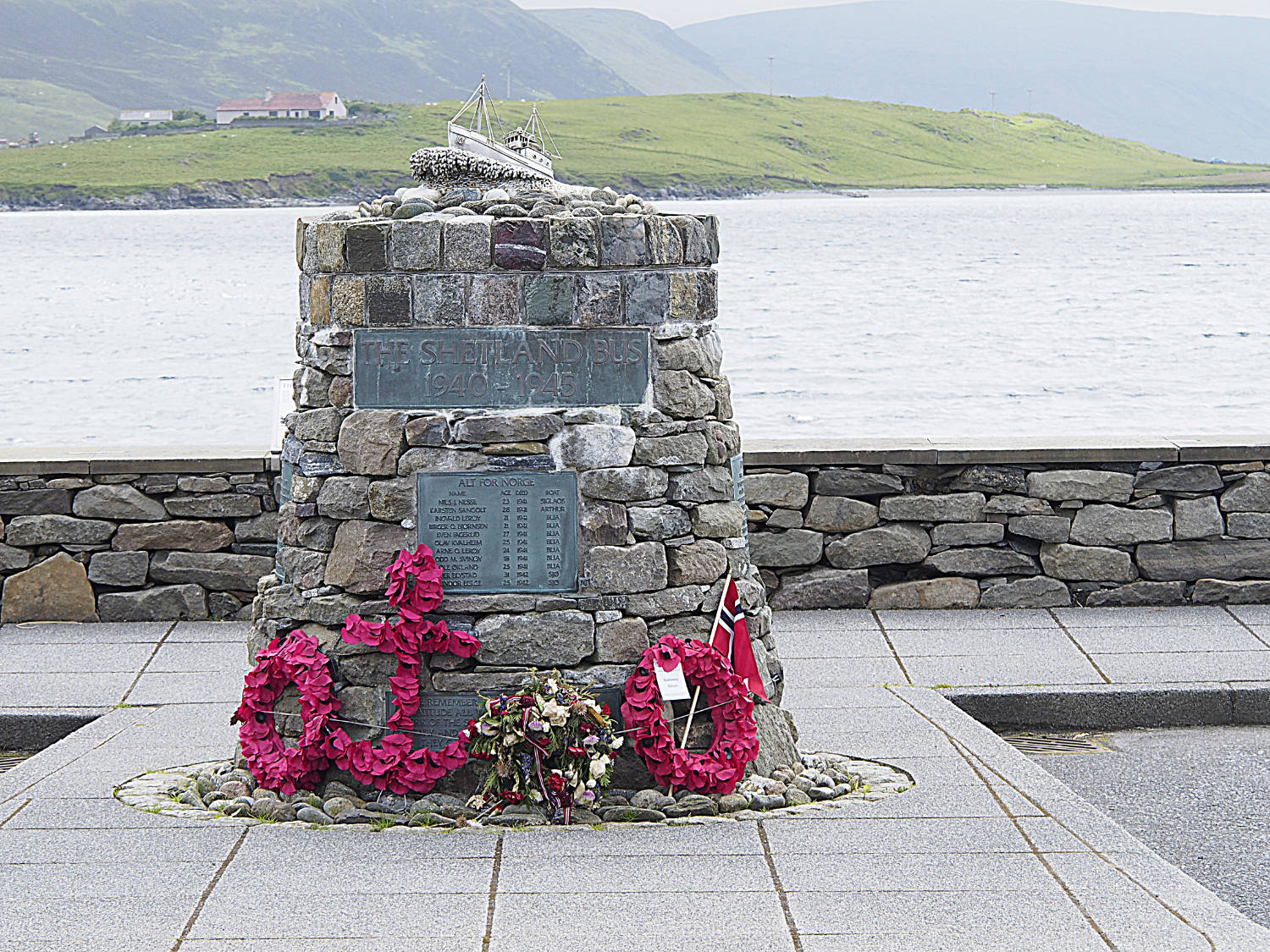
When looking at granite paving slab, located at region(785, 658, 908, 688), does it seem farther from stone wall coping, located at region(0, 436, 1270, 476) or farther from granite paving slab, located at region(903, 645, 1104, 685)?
stone wall coping, located at region(0, 436, 1270, 476)

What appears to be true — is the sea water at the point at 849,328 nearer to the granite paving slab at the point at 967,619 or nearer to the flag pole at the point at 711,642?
the granite paving slab at the point at 967,619

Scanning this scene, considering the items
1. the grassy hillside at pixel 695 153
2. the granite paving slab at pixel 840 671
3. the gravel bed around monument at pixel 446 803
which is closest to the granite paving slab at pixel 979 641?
the granite paving slab at pixel 840 671

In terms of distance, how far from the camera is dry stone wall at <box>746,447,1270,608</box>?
7.56 m

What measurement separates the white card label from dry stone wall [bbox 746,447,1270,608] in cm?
278

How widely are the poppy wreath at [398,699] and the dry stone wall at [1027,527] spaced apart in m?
3.05

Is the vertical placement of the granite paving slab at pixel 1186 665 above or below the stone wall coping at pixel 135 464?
below

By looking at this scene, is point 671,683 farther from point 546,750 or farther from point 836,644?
point 836,644

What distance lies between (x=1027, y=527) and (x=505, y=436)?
147 inches

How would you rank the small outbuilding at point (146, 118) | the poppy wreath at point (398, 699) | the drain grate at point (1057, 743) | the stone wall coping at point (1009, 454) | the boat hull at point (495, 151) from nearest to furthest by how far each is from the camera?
1. the poppy wreath at point (398, 699)
2. the boat hull at point (495, 151)
3. the drain grate at point (1057, 743)
4. the stone wall coping at point (1009, 454)
5. the small outbuilding at point (146, 118)

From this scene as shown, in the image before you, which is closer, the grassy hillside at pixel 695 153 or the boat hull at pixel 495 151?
the boat hull at pixel 495 151

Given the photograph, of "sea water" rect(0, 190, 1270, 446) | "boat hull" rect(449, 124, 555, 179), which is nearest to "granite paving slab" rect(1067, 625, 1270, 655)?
"boat hull" rect(449, 124, 555, 179)

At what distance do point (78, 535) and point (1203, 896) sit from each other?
571cm

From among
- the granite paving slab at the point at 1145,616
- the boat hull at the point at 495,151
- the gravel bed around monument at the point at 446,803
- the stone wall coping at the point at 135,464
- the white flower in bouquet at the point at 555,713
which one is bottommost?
the gravel bed around monument at the point at 446,803

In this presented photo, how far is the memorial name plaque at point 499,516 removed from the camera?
488 cm
